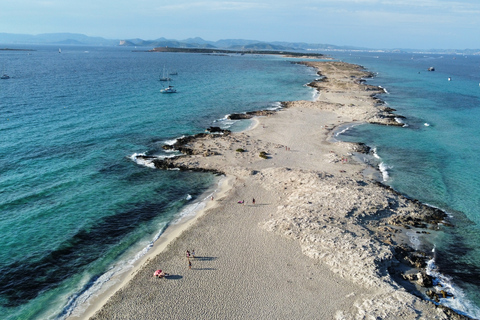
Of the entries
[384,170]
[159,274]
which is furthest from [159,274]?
[384,170]

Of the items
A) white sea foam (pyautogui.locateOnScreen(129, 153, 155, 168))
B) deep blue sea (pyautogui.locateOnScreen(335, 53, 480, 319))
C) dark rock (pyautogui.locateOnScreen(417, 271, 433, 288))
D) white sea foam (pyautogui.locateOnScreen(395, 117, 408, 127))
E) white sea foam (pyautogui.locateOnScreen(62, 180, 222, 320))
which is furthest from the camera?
white sea foam (pyautogui.locateOnScreen(395, 117, 408, 127))

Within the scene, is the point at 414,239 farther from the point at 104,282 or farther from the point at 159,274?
the point at 104,282

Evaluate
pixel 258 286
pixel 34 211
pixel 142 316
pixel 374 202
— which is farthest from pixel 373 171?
pixel 34 211

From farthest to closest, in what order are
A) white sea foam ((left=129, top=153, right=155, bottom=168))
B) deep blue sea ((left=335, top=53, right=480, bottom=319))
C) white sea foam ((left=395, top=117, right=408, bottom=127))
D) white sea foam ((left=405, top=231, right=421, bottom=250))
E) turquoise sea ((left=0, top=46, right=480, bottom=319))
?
Result: white sea foam ((left=395, top=117, right=408, bottom=127)), white sea foam ((left=129, top=153, right=155, bottom=168)), white sea foam ((left=405, top=231, right=421, bottom=250)), deep blue sea ((left=335, top=53, right=480, bottom=319)), turquoise sea ((left=0, top=46, right=480, bottom=319))

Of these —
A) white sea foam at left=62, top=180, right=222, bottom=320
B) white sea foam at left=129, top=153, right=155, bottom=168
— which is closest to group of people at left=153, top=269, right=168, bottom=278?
white sea foam at left=62, top=180, right=222, bottom=320

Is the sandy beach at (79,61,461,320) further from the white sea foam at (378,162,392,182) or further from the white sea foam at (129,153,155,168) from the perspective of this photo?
the white sea foam at (378,162,392,182)

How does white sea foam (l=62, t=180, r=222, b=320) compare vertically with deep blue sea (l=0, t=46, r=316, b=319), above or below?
below
